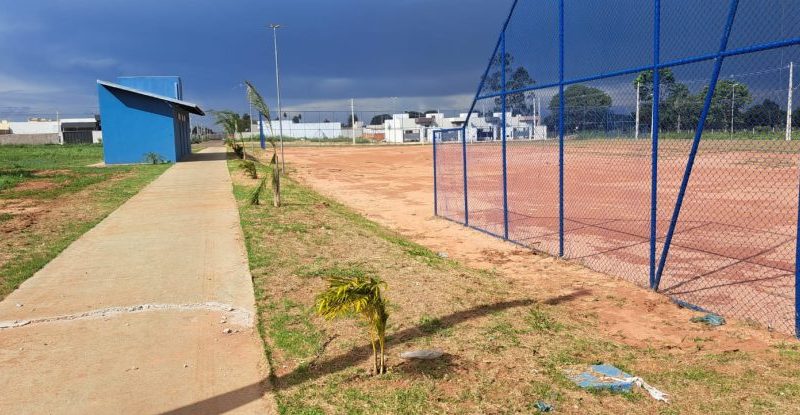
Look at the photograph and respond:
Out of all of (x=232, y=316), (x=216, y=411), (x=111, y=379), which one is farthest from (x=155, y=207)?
(x=216, y=411)

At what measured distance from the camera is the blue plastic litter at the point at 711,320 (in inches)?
224

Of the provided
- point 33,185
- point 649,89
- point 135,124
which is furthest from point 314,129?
point 649,89

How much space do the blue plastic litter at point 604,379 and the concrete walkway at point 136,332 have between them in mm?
2240

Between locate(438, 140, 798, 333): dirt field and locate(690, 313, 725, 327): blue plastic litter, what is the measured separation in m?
0.39

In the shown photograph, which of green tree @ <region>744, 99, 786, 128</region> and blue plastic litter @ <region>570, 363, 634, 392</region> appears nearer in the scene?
blue plastic litter @ <region>570, 363, 634, 392</region>

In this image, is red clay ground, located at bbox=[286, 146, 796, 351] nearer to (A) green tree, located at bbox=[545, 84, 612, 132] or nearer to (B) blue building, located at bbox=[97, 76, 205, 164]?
(A) green tree, located at bbox=[545, 84, 612, 132]

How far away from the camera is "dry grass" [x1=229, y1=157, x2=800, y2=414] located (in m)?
3.88

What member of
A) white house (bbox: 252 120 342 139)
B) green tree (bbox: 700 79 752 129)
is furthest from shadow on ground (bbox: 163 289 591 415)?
white house (bbox: 252 120 342 139)

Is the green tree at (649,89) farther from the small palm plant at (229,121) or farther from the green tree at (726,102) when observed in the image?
the small palm plant at (229,121)

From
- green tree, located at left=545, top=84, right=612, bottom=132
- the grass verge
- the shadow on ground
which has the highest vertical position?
green tree, located at left=545, top=84, right=612, bottom=132

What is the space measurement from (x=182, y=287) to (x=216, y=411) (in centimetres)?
335

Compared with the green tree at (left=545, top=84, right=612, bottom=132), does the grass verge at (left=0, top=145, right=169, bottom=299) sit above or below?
below

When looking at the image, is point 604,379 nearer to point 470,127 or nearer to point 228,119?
point 470,127

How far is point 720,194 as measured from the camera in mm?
16438
